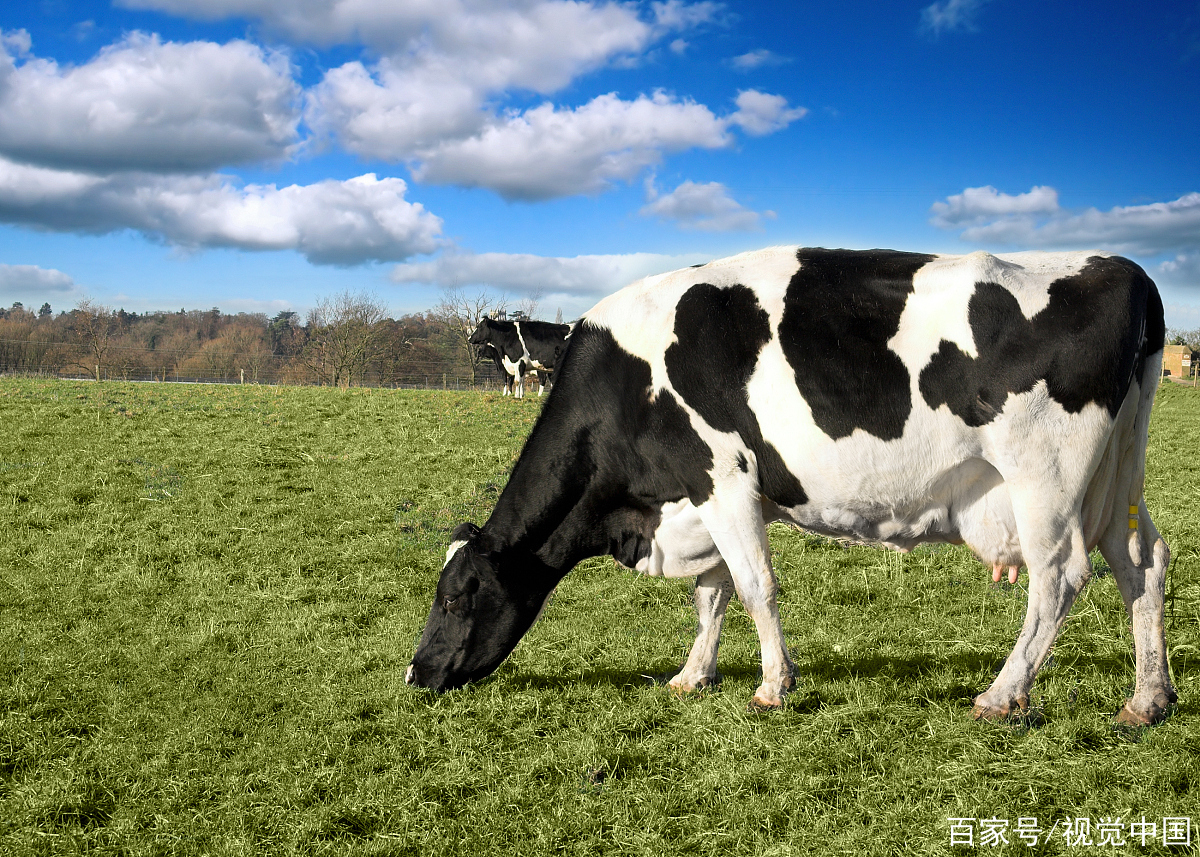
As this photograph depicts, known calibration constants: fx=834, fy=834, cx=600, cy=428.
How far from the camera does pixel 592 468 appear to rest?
529cm

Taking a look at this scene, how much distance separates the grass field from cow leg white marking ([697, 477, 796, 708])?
7.7 inches

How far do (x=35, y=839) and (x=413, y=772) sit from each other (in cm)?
172

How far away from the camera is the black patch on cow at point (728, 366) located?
4727 mm

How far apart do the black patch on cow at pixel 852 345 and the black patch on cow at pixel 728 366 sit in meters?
0.22

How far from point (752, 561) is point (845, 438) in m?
0.87

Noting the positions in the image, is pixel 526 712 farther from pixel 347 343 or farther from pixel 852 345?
pixel 347 343

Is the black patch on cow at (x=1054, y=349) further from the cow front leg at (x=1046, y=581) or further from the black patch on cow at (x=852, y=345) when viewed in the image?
the cow front leg at (x=1046, y=581)

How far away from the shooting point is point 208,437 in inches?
571

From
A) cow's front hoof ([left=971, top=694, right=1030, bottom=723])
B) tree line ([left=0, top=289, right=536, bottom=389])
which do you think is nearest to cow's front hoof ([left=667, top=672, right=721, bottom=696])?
cow's front hoof ([left=971, top=694, right=1030, bottom=723])

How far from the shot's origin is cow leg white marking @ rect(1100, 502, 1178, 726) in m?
4.50

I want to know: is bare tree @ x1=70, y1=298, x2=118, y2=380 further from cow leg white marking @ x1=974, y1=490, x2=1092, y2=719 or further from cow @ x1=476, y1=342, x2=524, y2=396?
cow leg white marking @ x1=974, y1=490, x2=1092, y2=719

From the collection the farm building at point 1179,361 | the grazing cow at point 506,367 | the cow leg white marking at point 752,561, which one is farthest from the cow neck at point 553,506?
the farm building at point 1179,361

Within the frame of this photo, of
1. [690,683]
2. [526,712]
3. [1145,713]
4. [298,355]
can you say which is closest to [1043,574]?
[1145,713]

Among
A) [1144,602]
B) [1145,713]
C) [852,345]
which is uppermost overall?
[852,345]
